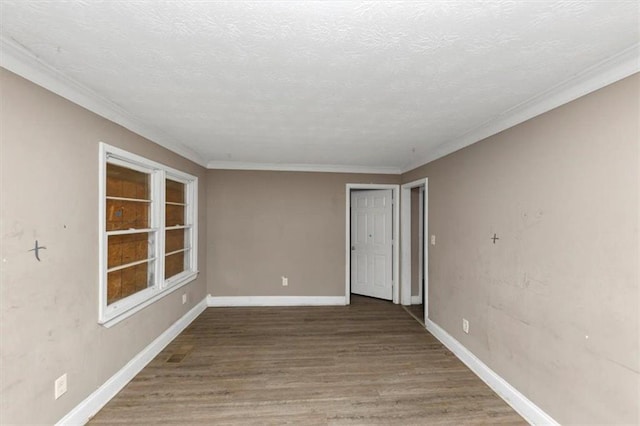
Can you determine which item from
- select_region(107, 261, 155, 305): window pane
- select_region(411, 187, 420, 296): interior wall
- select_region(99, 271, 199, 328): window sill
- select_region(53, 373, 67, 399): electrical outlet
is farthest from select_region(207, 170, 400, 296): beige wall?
select_region(53, 373, 67, 399): electrical outlet

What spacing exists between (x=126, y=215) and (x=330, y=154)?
2348 mm

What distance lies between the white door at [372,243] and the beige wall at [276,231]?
46 cm

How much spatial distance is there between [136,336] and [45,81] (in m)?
2.10

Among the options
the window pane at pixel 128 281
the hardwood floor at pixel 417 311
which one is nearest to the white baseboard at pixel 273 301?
the hardwood floor at pixel 417 311

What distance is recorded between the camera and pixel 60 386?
1.76 meters

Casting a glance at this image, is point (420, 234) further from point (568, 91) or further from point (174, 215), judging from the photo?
point (174, 215)

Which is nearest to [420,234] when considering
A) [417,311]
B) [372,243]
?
[372,243]

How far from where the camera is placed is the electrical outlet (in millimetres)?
1726

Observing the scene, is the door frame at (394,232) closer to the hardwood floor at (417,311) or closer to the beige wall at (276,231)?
the beige wall at (276,231)

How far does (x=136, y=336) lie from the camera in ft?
8.35

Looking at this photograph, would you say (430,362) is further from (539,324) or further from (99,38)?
(99,38)

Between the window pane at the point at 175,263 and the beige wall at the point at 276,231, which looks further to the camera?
the beige wall at the point at 276,231

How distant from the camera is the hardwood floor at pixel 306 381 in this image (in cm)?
203

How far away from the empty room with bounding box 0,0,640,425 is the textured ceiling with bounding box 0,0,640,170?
1 cm
